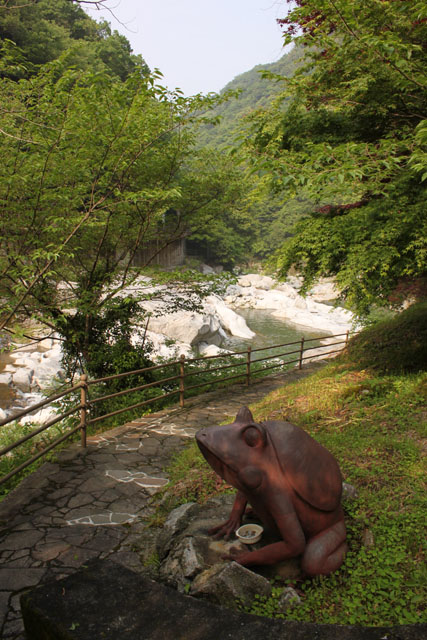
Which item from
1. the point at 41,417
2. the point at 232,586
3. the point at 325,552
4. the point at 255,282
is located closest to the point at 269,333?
the point at 41,417

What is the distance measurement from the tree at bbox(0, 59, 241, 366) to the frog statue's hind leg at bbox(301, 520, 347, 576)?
426cm

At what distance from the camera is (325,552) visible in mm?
2680

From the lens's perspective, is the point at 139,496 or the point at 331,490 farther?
the point at 139,496

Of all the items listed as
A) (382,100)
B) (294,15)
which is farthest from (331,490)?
(294,15)

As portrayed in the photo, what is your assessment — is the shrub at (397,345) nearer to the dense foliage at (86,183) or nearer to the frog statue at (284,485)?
the dense foliage at (86,183)

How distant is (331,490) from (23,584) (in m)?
2.59

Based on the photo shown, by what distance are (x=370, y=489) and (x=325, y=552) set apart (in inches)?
47.1

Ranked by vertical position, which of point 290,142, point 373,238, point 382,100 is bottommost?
point 373,238

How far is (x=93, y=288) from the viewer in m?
8.83

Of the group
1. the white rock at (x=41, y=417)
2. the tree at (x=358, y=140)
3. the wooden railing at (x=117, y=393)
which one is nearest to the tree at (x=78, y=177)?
the wooden railing at (x=117, y=393)

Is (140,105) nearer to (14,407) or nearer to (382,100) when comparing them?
(382,100)

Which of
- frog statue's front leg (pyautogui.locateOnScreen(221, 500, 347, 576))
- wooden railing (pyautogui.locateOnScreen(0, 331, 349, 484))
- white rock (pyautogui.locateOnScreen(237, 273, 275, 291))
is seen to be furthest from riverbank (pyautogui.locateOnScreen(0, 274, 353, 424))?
frog statue's front leg (pyautogui.locateOnScreen(221, 500, 347, 576))

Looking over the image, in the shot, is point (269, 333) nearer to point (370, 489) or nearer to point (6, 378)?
point (6, 378)

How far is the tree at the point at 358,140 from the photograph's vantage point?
429 centimetres
